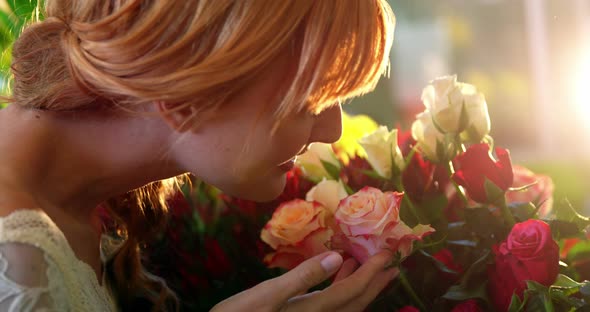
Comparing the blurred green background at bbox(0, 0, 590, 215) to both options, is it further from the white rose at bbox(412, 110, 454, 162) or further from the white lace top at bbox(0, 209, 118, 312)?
the white lace top at bbox(0, 209, 118, 312)

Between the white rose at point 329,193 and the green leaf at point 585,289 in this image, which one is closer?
the green leaf at point 585,289

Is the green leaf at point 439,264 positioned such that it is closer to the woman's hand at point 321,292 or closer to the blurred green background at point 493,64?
the woman's hand at point 321,292

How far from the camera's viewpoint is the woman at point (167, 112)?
1.87 ft

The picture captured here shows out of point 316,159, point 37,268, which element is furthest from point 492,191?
point 37,268

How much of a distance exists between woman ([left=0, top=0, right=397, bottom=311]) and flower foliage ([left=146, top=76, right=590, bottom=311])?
3 cm

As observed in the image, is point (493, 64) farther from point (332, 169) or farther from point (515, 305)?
point (515, 305)

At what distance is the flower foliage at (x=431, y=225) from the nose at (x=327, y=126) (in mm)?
38

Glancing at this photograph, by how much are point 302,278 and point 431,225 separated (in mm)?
127

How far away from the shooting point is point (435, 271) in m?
0.62

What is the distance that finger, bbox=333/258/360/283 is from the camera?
2.19ft

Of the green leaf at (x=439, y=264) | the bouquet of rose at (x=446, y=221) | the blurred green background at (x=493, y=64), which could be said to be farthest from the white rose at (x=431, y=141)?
the blurred green background at (x=493, y=64)

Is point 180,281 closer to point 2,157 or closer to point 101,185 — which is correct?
point 101,185

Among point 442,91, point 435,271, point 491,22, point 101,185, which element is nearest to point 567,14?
point 442,91

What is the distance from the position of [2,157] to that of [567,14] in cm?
86
